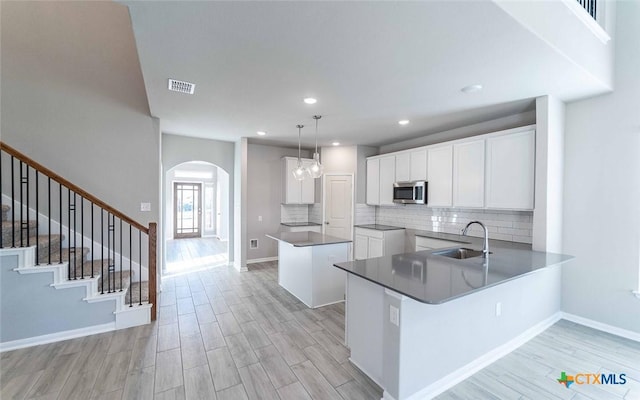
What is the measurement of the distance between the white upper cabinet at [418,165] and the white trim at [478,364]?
8.19 feet

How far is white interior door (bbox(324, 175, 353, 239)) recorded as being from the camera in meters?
5.80

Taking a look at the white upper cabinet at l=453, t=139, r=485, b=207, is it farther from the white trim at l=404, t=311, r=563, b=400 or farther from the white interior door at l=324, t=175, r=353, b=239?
the white interior door at l=324, t=175, r=353, b=239

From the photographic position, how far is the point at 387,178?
527cm

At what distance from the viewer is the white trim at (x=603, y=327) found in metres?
2.76

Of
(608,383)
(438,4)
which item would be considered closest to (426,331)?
(608,383)

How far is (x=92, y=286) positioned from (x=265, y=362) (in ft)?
6.93

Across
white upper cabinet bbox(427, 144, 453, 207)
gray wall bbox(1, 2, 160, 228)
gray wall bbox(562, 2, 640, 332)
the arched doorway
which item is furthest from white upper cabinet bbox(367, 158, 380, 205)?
the arched doorway

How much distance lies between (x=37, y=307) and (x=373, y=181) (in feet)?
17.0

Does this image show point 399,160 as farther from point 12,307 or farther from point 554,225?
point 12,307

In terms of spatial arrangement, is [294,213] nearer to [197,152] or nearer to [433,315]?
[197,152]

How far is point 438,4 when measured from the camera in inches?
59.6

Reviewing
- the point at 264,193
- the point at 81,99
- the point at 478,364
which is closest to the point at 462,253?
the point at 478,364

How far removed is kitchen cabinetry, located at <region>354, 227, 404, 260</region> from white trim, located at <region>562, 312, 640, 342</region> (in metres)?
2.44

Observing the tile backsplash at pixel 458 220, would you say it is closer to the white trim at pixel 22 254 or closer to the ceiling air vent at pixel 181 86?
the ceiling air vent at pixel 181 86
